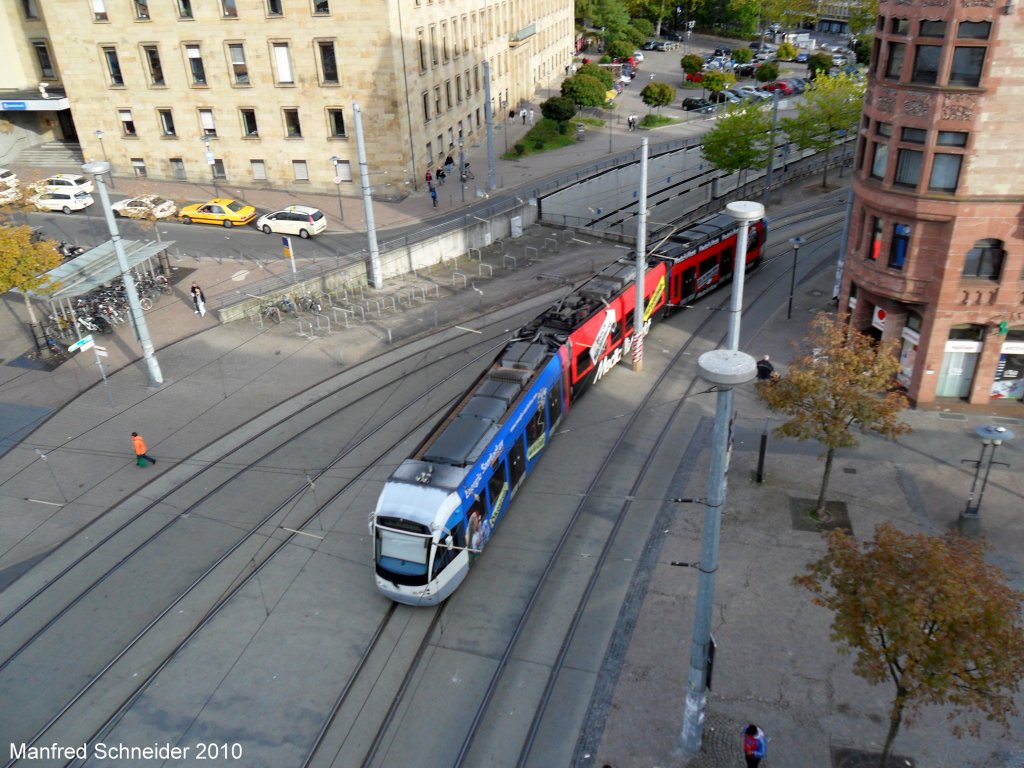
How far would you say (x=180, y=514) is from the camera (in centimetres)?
2388

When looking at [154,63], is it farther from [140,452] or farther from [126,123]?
[140,452]

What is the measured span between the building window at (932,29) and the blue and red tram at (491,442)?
39.5ft

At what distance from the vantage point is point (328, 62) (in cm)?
5034

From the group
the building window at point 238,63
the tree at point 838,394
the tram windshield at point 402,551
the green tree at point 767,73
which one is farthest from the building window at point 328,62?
the green tree at point 767,73

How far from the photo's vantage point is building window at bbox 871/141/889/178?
2702 cm

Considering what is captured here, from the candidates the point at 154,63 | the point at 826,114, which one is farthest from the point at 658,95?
the point at 154,63

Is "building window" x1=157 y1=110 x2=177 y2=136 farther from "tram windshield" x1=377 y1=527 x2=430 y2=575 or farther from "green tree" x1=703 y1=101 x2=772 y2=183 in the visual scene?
"tram windshield" x1=377 y1=527 x2=430 y2=575

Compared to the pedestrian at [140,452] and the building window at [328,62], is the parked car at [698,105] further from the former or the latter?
the pedestrian at [140,452]

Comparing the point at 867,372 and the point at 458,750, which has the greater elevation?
the point at 867,372

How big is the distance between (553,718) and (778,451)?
13.0 meters

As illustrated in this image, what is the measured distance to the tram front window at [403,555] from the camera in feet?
61.2

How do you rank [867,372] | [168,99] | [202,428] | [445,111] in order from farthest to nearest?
[445,111] → [168,99] → [202,428] → [867,372]

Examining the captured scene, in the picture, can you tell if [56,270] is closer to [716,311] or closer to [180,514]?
[180,514]

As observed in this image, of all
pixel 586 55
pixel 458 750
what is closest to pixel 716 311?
pixel 458 750
